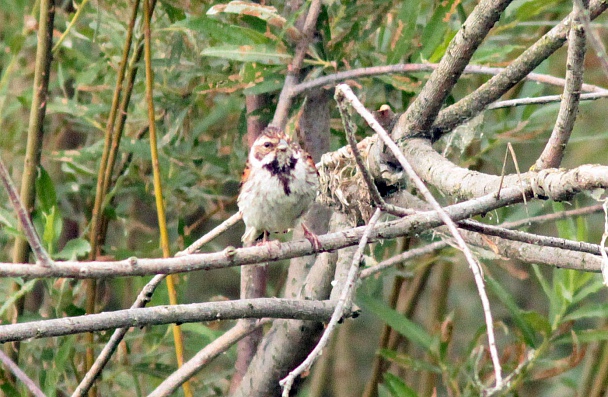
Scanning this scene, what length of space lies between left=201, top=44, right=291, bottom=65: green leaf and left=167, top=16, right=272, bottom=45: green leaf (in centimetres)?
3

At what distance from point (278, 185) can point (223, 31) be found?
26.8 inches

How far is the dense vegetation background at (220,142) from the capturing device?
3266 millimetres

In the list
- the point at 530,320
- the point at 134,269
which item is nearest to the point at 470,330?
the point at 530,320

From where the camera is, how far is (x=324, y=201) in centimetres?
315

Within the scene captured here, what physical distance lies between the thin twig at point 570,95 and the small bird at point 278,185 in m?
1.11

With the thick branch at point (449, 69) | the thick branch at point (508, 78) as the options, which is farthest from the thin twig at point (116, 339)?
the thick branch at point (508, 78)

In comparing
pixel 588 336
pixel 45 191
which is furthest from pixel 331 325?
pixel 588 336

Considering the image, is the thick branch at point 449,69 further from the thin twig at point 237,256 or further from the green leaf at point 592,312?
the green leaf at point 592,312

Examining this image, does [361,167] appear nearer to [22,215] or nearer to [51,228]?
[22,215]

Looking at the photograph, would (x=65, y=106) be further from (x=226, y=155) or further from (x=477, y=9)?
(x=477, y=9)

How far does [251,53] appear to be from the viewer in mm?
3143

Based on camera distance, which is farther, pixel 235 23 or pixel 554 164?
pixel 235 23

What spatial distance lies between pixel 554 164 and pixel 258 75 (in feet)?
4.88

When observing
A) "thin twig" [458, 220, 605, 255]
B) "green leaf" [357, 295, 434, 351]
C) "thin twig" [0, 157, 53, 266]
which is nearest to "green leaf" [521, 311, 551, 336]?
"green leaf" [357, 295, 434, 351]
